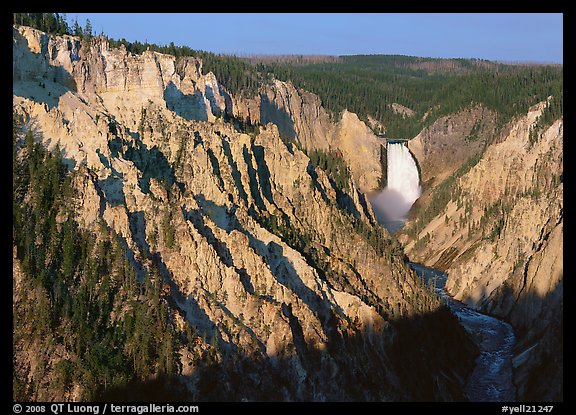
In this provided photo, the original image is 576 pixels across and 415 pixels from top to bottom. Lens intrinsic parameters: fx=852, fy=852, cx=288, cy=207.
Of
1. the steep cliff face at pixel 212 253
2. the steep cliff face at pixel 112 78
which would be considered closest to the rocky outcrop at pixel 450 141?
the steep cliff face at pixel 112 78

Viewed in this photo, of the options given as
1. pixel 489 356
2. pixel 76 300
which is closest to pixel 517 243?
pixel 489 356

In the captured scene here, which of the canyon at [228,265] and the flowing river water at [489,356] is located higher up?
the canyon at [228,265]

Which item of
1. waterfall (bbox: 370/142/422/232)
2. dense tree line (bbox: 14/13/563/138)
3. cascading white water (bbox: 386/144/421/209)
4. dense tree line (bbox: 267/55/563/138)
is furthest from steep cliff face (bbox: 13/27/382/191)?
dense tree line (bbox: 267/55/563/138)

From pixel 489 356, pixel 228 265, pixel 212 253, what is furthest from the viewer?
pixel 489 356

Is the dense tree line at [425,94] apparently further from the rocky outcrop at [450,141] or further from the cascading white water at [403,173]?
the cascading white water at [403,173]

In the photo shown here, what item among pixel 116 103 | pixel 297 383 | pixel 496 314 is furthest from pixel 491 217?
pixel 297 383

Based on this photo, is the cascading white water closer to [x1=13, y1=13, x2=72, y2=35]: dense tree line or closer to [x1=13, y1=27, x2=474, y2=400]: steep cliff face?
[x1=13, y1=27, x2=474, y2=400]: steep cliff face

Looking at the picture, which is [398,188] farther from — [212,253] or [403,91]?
[212,253]

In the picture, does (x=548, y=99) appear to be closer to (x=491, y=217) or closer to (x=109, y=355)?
(x=491, y=217)
